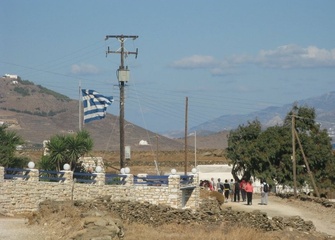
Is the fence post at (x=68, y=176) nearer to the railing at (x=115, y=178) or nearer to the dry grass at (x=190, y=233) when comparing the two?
the railing at (x=115, y=178)

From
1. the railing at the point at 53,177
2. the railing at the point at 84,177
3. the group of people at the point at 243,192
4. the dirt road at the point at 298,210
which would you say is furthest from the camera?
the group of people at the point at 243,192

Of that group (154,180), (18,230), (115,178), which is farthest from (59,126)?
(18,230)

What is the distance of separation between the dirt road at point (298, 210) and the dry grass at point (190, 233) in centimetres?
969

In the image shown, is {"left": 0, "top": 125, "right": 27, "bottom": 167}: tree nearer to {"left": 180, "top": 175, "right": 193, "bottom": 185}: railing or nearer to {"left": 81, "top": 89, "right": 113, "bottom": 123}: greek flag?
{"left": 81, "top": 89, "right": 113, "bottom": 123}: greek flag

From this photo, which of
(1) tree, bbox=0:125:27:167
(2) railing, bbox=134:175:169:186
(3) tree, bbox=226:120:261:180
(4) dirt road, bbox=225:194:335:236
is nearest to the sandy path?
(2) railing, bbox=134:175:169:186

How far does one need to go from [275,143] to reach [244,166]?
3564 mm

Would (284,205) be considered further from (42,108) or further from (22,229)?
(42,108)

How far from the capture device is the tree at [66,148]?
41.5m

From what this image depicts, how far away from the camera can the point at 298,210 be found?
46875 millimetres

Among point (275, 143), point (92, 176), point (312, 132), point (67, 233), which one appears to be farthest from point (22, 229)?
point (312, 132)

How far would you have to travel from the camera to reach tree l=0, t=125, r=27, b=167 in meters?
40.6

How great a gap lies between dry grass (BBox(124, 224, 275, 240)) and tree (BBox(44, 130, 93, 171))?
38.0ft

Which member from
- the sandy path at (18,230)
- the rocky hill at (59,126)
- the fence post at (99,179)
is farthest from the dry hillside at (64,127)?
the sandy path at (18,230)

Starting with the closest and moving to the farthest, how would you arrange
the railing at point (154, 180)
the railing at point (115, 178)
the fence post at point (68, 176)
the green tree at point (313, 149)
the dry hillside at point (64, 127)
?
1. the fence post at point (68, 176)
2. the railing at point (154, 180)
3. the railing at point (115, 178)
4. the green tree at point (313, 149)
5. the dry hillside at point (64, 127)
